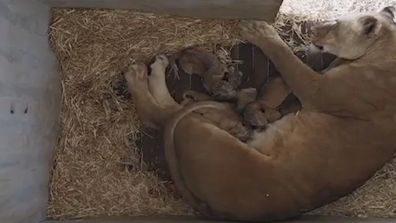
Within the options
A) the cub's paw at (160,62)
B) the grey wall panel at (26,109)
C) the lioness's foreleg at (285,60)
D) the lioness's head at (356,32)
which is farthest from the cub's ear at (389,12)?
the grey wall panel at (26,109)

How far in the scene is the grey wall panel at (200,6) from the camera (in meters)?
2.24

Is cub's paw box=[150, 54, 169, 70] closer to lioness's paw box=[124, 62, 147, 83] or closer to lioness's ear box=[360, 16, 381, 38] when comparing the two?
lioness's paw box=[124, 62, 147, 83]

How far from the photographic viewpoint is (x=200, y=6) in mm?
2348

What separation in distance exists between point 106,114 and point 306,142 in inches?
32.2

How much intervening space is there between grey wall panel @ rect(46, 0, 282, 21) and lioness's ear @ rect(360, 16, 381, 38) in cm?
35

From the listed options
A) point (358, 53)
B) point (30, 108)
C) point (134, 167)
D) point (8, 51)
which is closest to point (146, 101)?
point (134, 167)

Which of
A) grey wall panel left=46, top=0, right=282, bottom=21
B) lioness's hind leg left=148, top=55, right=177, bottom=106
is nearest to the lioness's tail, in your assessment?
lioness's hind leg left=148, top=55, right=177, bottom=106

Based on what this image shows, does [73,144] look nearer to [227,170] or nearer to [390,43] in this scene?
[227,170]

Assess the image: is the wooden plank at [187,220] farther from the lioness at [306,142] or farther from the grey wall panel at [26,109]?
the grey wall panel at [26,109]

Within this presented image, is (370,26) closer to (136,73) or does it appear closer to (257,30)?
(257,30)

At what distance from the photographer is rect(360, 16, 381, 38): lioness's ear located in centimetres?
242

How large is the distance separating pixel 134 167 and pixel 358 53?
3.29 ft

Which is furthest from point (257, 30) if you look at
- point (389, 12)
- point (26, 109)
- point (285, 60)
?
point (26, 109)

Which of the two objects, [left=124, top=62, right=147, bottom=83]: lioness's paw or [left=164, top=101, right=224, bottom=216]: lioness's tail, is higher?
[left=124, top=62, right=147, bottom=83]: lioness's paw
